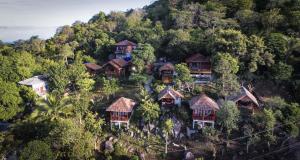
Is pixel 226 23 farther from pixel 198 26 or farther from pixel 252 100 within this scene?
pixel 252 100

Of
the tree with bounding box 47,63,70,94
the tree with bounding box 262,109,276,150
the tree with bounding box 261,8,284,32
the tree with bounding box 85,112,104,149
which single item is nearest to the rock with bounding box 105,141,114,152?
the tree with bounding box 85,112,104,149

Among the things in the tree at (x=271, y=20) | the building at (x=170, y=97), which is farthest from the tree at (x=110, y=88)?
the tree at (x=271, y=20)

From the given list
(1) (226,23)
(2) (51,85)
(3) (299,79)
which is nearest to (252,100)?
(3) (299,79)

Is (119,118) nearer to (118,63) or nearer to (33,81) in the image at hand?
(118,63)

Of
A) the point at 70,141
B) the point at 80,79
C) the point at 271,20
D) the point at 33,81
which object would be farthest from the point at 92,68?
the point at 271,20

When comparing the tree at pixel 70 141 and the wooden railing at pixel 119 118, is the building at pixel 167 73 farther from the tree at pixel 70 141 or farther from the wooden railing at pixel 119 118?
the tree at pixel 70 141

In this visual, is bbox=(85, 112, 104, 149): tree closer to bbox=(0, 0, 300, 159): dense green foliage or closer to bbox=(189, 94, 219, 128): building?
bbox=(0, 0, 300, 159): dense green foliage
